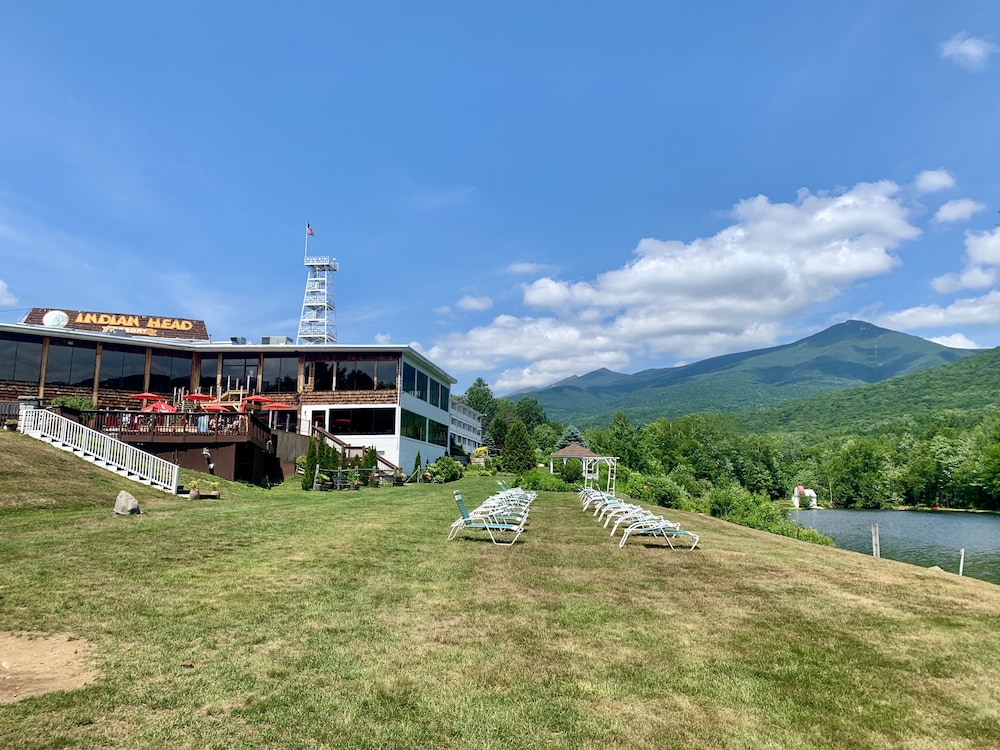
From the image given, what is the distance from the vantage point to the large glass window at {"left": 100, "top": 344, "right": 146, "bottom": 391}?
32.5 meters

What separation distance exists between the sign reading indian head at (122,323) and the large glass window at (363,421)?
33.9 feet

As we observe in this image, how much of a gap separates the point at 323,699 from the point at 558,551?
7.13m

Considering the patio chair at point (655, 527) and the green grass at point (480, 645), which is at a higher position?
the patio chair at point (655, 527)

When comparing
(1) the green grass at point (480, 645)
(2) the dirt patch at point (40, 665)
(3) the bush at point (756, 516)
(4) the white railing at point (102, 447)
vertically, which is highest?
(4) the white railing at point (102, 447)

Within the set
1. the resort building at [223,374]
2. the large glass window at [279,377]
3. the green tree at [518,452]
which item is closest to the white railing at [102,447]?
the resort building at [223,374]

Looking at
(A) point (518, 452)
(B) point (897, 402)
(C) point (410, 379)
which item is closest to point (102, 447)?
(C) point (410, 379)

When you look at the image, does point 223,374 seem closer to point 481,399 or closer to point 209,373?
point 209,373

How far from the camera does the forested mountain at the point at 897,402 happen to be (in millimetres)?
113188

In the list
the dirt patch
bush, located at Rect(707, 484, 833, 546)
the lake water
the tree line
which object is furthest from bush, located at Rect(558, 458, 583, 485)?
the dirt patch

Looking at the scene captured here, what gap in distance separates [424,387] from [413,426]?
3827 mm

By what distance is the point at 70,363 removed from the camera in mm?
31656

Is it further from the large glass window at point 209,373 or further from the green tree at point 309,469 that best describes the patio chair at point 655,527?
the large glass window at point 209,373

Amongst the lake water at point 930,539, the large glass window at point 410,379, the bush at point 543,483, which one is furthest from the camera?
the large glass window at point 410,379

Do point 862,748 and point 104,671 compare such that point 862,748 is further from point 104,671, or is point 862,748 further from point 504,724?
point 104,671
